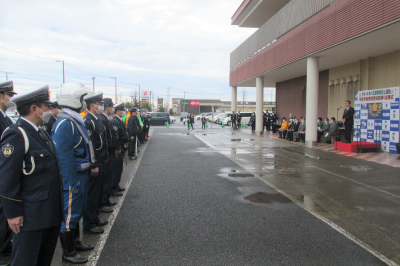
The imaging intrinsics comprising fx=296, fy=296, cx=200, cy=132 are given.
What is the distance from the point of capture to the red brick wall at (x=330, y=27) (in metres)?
9.93

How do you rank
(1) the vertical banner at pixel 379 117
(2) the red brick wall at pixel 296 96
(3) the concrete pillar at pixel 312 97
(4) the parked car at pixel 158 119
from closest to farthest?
(1) the vertical banner at pixel 379 117 → (3) the concrete pillar at pixel 312 97 → (2) the red brick wall at pixel 296 96 → (4) the parked car at pixel 158 119

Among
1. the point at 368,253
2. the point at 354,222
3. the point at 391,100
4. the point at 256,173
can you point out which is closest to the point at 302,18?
the point at 391,100

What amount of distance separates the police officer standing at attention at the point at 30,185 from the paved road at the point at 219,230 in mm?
1102

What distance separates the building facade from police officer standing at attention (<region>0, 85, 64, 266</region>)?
10468mm

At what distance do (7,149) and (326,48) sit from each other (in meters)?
13.6

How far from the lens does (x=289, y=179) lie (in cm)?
783

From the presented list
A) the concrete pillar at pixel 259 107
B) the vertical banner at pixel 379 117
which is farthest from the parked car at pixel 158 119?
the vertical banner at pixel 379 117

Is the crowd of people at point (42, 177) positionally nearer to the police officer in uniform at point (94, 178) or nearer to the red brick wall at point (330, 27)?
the police officer in uniform at point (94, 178)

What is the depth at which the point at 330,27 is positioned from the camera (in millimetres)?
12828

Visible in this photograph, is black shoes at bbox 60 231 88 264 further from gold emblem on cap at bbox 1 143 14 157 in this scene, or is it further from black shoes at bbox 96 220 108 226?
gold emblem on cap at bbox 1 143 14 157

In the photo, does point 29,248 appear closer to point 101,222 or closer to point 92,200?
point 92,200

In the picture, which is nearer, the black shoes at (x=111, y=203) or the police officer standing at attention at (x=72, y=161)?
the police officer standing at attention at (x=72, y=161)

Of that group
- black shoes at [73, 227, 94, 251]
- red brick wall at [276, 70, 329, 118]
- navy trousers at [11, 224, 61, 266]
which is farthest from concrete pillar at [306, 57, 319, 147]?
navy trousers at [11, 224, 61, 266]

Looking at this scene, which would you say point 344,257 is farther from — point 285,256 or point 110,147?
point 110,147
